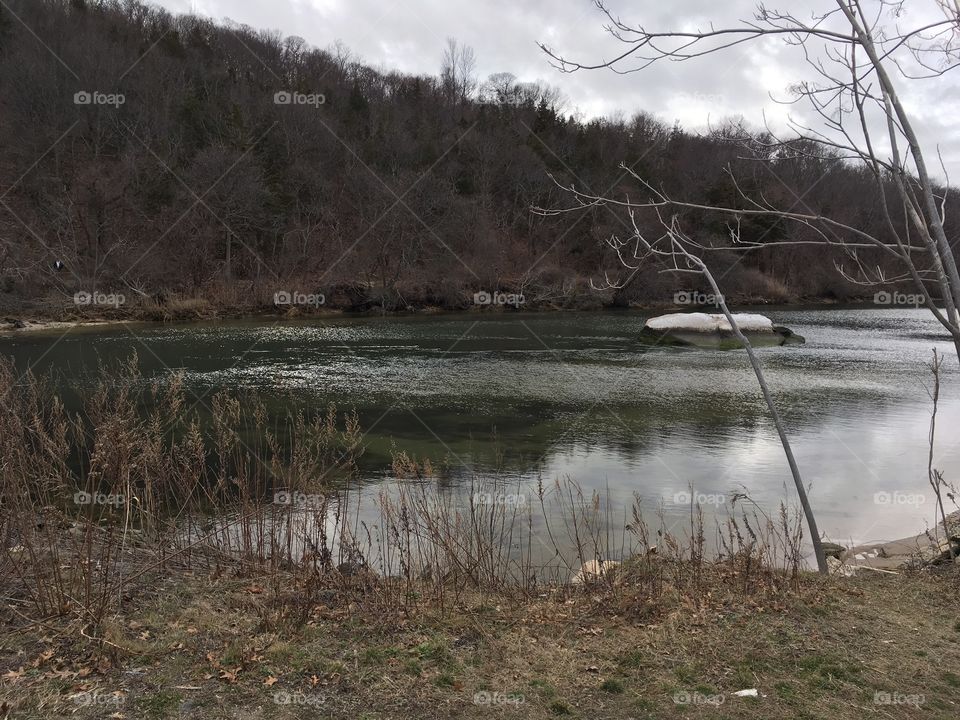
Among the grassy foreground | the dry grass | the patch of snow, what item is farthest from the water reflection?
the grassy foreground

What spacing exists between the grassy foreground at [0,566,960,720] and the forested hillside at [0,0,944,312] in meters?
32.8

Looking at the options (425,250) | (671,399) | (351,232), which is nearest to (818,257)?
A: (425,250)

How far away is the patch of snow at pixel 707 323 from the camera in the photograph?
33375mm

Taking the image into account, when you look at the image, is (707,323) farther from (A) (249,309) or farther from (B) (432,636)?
(B) (432,636)

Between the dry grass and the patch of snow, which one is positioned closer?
the dry grass

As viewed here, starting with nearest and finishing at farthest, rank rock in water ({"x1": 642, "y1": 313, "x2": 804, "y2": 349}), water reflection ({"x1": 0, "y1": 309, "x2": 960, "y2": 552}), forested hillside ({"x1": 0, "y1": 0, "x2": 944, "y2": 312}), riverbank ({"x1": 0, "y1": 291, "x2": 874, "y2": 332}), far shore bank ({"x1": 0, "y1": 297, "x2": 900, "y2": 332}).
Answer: water reflection ({"x1": 0, "y1": 309, "x2": 960, "y2": 552}) → rock in water ({"x1": 642, "y1": 313, "x2": 804, "y2": 349}) → far shore bank ({"x1": 0, "y1": 297, "x2": 900, "y2": 332}) → riverbank ({"x1": 0, "y1": 291, "x2": 874, "y2": 332}) → forested hillside ({"x1": 0, "y1": 0, "x2": 944, "y2": 312})

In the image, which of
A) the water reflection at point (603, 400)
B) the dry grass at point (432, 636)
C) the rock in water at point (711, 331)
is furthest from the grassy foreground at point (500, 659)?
the rock in water at point (711, 331)

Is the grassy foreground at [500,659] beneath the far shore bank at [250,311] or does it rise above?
beneath

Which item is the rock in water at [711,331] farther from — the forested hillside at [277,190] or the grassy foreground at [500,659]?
the grassy foreground at [500,659]

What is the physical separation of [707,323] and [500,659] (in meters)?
30.6

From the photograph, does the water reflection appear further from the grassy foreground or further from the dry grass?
the grassy foreground

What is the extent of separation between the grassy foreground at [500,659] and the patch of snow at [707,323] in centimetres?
2804

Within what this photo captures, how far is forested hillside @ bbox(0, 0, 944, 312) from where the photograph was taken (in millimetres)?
48562

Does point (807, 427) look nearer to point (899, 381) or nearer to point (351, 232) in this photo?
point (899, 381)
